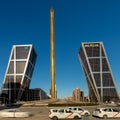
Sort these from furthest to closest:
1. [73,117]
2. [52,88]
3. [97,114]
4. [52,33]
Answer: [52,33] → [52,88] → [97,114] → [73,117]

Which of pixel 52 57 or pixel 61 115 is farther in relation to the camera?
pixel 52 57

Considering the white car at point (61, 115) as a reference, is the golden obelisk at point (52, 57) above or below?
above

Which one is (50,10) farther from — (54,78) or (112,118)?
(112,118)

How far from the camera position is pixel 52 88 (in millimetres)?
172500

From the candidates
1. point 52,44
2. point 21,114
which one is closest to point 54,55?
point 52,44

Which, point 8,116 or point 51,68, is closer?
point 8,116

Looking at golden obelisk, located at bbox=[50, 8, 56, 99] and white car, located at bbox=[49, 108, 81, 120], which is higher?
golden obelisk, located at bbox=[50, 8, 56, 99]

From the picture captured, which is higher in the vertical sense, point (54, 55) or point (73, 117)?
point (54, 55)

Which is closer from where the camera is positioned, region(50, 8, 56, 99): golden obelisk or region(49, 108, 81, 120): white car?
region(49, 108, 81, 120): white car

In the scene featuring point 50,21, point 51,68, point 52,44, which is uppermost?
point 50,21

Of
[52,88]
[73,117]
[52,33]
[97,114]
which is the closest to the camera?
[73,117]

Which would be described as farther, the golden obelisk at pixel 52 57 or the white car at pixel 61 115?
the golden obelisk at pixel 52 57

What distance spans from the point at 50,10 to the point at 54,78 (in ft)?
142

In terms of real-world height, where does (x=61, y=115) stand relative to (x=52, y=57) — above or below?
below
